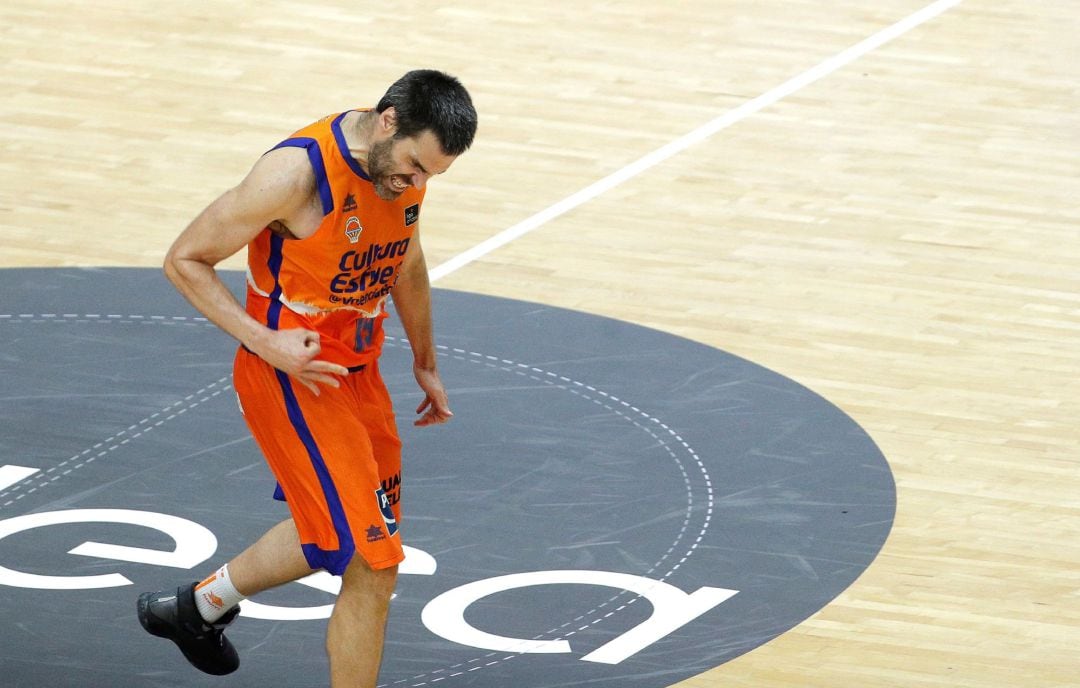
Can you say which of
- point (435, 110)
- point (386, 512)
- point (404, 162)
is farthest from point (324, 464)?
point (435, 110)

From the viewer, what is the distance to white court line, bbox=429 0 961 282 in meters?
10.0

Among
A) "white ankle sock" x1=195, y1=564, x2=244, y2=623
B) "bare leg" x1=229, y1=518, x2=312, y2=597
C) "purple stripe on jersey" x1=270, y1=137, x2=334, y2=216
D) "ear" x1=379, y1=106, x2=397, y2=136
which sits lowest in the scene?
"white ankle sock" x1=195, y1=564, x2=244, y2=623

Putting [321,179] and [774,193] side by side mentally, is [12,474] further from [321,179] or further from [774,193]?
[774,193]

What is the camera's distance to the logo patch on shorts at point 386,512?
5.42m

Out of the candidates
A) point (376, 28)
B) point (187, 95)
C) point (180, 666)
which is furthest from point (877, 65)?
point (180, 666)

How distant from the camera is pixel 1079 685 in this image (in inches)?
240

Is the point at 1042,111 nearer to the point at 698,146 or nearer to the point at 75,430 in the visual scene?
the point at 698,146

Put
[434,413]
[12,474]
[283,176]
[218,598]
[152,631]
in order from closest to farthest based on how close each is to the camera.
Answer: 1. [283,176]
2. [218,598]
3. [152,631]
4. [434,413]
5. [12,474]

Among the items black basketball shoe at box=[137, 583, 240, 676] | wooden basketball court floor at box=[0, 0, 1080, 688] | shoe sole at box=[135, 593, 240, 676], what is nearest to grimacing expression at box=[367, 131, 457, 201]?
black basketball shoe at box=[137, 583, 240, 676]

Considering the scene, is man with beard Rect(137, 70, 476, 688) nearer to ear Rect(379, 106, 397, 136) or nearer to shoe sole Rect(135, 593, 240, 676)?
ear Rect(379, 106, 397, 136)

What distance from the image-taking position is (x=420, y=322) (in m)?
5.92

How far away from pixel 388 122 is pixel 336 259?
394mm

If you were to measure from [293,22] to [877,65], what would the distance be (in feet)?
12.6

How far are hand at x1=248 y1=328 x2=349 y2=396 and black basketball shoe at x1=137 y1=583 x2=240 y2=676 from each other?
0.86m
